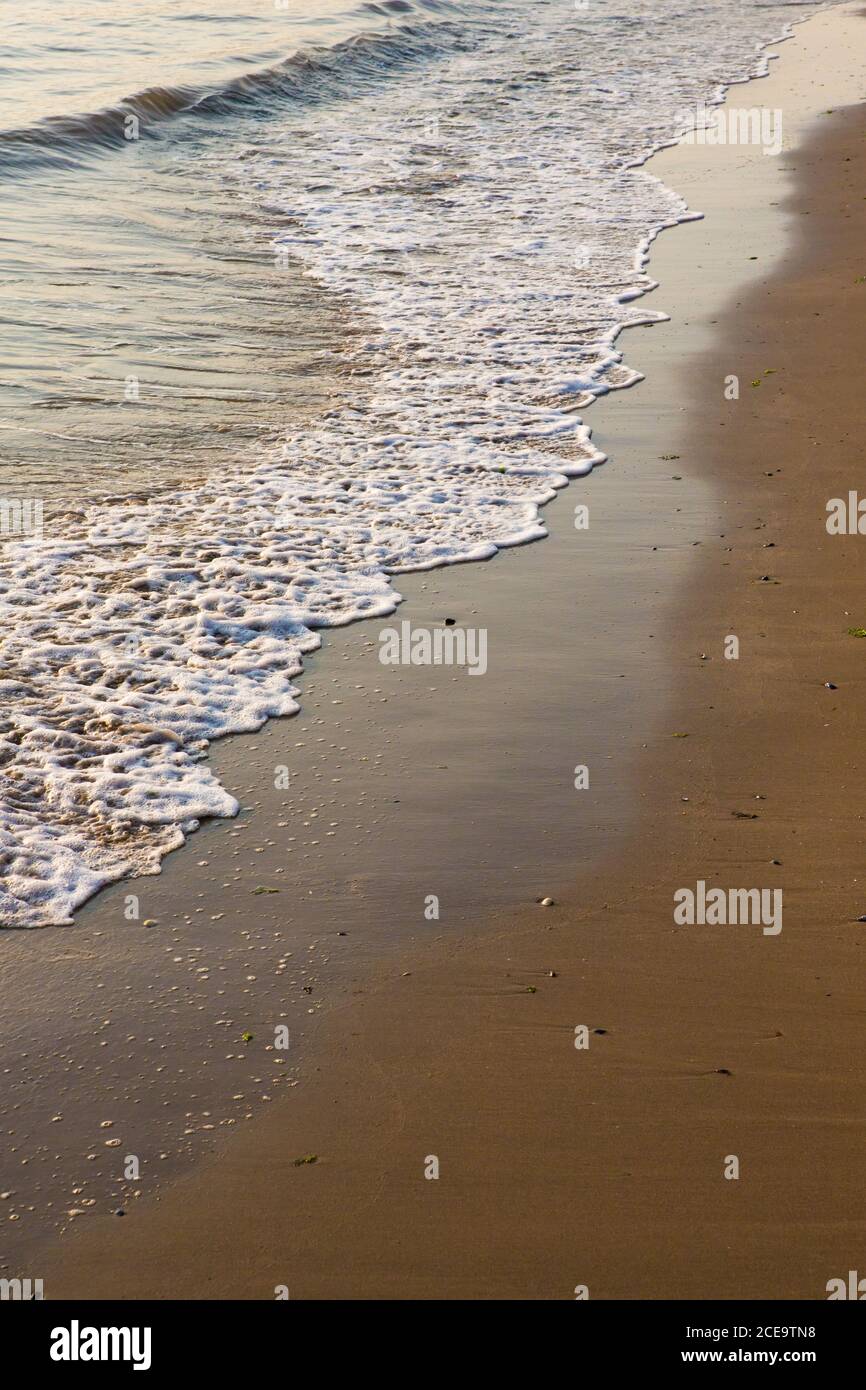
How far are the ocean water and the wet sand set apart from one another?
1.65ft

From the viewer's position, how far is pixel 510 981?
14.6ft

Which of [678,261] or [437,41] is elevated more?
[437,41]

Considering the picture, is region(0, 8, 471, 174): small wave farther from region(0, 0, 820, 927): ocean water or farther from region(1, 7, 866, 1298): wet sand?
region(1, 7, 866, 1298): wet sand

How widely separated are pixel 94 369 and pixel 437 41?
2131 centimetres

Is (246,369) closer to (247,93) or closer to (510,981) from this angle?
(510,981)

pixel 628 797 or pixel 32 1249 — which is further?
pixel 628 797

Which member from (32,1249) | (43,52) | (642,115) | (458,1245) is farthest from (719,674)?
(43,52)

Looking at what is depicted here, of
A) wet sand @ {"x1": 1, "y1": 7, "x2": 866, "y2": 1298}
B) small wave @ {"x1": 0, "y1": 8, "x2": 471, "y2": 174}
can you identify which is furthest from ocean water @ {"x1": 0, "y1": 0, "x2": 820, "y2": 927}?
wet sand @ {"x1": 1, "y1": 7, "x2": 866, "y2": 1298}

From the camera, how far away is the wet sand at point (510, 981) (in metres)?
3.57

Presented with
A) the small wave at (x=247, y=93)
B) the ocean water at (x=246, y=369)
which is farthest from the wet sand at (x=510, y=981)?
the small wave at (x=247, y=93)

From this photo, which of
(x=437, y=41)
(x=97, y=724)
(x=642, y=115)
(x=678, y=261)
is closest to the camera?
(x=97, y=724)

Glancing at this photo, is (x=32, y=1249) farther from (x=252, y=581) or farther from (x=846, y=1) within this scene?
(x=846, y=1)

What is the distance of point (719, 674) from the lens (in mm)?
6262

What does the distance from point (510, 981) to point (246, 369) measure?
24.9ft
